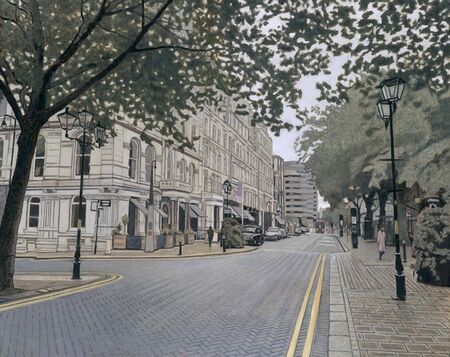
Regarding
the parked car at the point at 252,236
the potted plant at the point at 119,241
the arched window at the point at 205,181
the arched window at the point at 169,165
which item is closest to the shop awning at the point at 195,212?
the arched window at the point at 205,181

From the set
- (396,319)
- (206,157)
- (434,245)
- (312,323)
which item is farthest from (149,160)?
(396,319)

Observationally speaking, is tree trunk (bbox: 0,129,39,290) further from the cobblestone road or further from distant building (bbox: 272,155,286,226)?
distant building (bbox: 272,155,286,226)

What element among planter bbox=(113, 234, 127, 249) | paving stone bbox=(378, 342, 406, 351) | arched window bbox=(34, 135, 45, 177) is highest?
arched window bbox=(34, 135, 45, 177)

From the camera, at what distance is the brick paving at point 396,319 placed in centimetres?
584

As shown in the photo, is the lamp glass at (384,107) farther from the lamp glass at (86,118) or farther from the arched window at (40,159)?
the arched window at (40,159)

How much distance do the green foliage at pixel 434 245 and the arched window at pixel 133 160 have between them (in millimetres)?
23262

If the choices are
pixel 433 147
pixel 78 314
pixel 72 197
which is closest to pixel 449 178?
pixel 433 147

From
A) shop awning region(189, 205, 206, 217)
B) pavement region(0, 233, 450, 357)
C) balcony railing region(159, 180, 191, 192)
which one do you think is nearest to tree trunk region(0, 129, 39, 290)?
pavement region(0, 233, 450, 357)

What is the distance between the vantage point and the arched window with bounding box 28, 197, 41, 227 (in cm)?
3023

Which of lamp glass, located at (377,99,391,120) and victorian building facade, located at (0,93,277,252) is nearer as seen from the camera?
lamp glass, located at (377,99,391,120)

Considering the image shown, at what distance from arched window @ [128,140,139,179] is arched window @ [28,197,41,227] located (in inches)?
276

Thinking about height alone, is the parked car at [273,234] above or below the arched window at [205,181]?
below

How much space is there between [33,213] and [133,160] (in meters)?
8.29

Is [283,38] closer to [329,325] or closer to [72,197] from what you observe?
[329,325]
